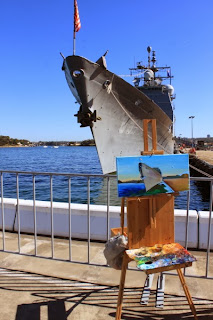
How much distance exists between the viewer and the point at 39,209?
4980 millimetres

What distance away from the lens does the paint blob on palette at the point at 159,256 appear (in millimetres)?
2167

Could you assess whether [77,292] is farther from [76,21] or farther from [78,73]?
[78,73]

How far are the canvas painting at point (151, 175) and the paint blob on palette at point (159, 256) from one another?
0.51 meters

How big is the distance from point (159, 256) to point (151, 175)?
70cm

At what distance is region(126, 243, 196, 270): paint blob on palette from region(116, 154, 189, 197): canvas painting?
0.51m

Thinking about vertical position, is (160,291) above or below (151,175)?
below

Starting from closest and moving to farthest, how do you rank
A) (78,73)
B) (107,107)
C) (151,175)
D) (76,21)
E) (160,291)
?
(151,175), (160,291), (76,21), (78,73), (107,107)

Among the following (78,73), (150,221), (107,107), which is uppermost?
(78,73)

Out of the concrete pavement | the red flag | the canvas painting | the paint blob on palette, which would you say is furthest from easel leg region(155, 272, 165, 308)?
the red flag

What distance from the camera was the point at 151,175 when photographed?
243cm

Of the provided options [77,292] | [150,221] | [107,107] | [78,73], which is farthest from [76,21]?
[77,292]

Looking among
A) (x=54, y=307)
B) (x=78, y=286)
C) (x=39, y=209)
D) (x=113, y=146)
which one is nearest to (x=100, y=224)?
(x=39, y=209)

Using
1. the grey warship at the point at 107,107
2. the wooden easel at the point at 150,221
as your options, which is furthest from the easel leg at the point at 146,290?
the grey warship at the point at 107,107

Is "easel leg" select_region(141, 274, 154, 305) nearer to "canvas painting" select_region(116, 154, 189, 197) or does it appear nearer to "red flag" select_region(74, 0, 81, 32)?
"canvas painting" select_region(116, 154, 189, 197)
